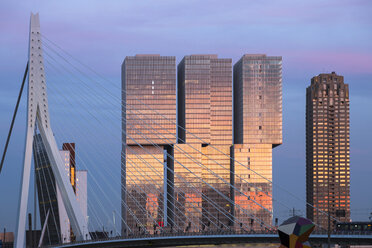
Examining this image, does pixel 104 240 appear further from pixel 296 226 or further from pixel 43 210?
pixel 296 226

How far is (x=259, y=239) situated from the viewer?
302 ft

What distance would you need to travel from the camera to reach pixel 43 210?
416 feet

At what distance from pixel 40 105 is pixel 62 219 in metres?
97.5

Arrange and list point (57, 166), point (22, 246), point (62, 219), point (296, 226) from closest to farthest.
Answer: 1. point (296, 226)
2. point (22, 246)
3. point (57, 166)
4. point (62, 219)

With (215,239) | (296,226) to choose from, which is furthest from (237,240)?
(296,226)

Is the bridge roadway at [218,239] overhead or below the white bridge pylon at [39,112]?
below

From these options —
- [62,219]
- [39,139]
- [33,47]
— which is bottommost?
[62,219]

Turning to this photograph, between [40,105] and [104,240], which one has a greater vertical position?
[40,105]

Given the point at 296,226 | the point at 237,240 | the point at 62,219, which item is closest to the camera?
the point at 296,226

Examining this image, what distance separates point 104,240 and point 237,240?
1724 centimetres

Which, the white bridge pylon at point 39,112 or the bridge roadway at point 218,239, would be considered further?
the bridge roadway at point 218,239

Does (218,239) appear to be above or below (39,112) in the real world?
below

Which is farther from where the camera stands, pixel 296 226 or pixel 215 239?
pixel 215 239

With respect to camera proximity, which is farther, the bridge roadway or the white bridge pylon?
the bridge roadway
